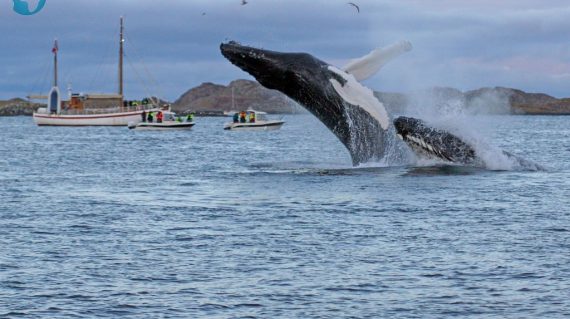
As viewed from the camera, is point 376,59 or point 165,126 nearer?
point 376,59

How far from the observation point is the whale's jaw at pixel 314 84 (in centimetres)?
2372

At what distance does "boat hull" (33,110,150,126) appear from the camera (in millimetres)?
118875

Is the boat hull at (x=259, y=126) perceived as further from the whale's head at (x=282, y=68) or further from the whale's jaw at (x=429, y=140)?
the whale's head at (x=282, y=68)

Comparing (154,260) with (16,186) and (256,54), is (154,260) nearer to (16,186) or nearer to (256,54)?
(256,54)

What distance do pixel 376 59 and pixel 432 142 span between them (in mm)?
2878

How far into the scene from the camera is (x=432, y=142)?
1009 inches

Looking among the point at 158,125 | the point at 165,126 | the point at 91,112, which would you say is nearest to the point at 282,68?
the point at 165,126

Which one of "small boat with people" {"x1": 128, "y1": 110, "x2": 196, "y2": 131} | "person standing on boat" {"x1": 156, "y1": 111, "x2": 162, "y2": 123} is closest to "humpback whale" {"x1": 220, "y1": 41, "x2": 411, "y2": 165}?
"small boat with people" {"x1": 128, "y1": 110, "x2": 196, "y2": 131}

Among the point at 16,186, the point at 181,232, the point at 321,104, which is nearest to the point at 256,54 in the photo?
the point at 321,104

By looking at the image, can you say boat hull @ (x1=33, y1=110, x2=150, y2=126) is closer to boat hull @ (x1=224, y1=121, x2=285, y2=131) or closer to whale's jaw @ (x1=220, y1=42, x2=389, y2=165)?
boat hull @ (x1=224, y1=121, x2=285, y2=131)

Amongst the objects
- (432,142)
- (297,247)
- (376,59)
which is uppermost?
(376,59)

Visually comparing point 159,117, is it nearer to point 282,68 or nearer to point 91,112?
point 91,112

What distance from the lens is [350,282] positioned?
44.0 feet

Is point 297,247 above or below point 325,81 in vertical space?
below
